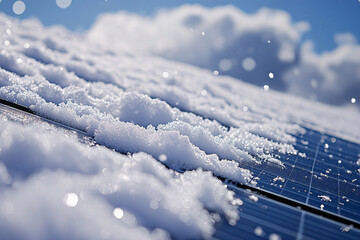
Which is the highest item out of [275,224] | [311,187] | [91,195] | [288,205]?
[311,187]

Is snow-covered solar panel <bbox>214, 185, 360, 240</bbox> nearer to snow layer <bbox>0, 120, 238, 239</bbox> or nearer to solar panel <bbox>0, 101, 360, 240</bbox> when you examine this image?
solar panel <bbox>0, 101, 360, 240</bbox>

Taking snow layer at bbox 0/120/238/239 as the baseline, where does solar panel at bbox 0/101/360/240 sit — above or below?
above

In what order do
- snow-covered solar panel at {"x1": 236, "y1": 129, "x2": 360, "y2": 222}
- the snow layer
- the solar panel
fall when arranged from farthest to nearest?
1. snow-covered solar panel at {"x1": 236, "y1": 129, "x2": 360, "y2": 222}
2. the solar panel
3. the snow layer

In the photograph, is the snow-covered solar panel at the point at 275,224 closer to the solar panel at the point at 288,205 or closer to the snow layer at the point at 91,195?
the solar panel at the point at 288,205

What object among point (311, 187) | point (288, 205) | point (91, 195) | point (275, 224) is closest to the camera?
point (91, 195)

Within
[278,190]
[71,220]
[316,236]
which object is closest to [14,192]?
[71,220]

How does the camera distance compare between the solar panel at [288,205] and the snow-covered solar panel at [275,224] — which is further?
the solar panel at [288,205]

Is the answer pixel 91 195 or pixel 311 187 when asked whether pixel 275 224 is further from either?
pixel 311 187

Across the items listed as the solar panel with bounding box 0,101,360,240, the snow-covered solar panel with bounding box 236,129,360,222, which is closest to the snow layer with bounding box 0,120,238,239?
the solar panel with bounding box 0,101,360,240

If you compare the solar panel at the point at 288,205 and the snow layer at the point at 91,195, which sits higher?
the solar panel at the point at 288,205

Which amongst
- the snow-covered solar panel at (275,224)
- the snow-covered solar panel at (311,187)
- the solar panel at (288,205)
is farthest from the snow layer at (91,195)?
the snow-covered solar panel at (311,187)

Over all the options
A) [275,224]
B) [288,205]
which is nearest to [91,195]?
[275,224]
